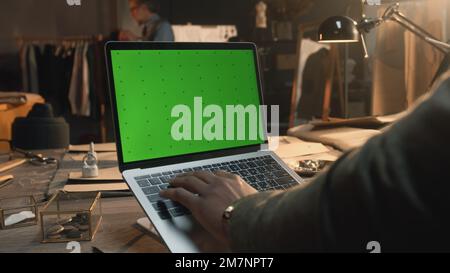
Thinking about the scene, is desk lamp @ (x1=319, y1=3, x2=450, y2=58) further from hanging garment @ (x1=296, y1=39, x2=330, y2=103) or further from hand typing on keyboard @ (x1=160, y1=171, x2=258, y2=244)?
hanging garment @ (x1=296, y1=39, x2=330, y2=103)

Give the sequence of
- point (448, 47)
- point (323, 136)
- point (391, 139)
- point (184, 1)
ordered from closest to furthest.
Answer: point (391, 139) < point (448, 47) < point (323, 136) < point (184, 1)

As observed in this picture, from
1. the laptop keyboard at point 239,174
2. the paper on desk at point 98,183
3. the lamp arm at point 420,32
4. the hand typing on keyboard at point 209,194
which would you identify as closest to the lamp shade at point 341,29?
the lamp arm at point 420,32

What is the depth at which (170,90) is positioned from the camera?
915 millimetres

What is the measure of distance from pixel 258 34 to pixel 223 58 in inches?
143

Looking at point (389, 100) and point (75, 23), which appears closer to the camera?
point (389, 100)

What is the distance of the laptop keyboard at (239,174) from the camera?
2.38ft

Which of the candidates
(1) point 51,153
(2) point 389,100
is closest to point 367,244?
(1) point 51,153

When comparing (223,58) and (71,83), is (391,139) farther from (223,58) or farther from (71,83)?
(71,83)

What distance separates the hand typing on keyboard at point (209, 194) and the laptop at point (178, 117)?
0.03m

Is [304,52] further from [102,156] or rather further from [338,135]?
[102,156]

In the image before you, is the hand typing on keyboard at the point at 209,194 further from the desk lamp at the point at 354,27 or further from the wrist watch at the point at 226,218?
the desk lamp at the point at 354,27

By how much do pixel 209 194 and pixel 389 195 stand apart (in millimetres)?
335

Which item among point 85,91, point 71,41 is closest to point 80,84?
point 85,91
